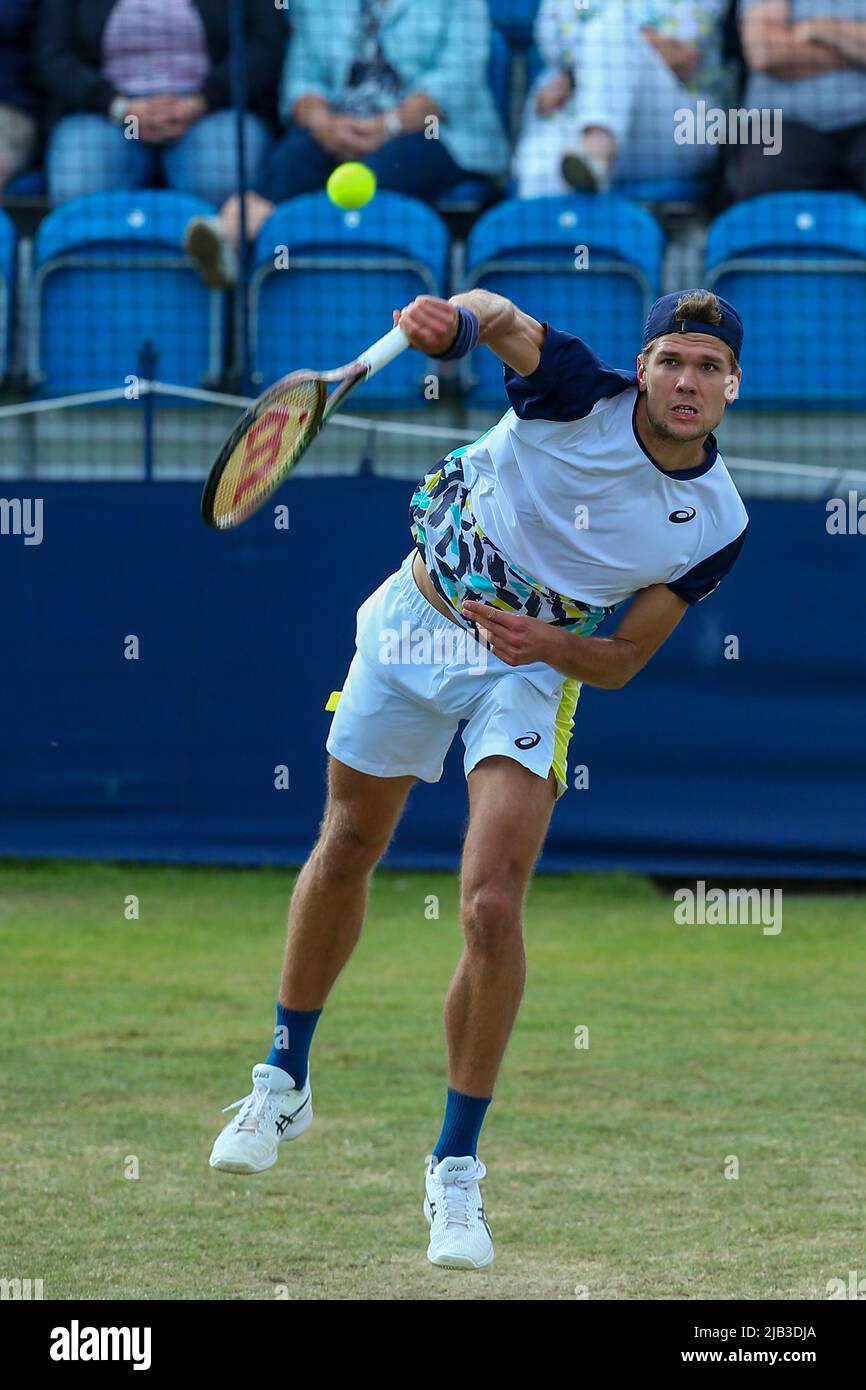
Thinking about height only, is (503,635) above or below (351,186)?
below

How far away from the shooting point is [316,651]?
10109mm

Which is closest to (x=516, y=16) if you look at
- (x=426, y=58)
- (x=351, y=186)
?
(x=426, y=58)

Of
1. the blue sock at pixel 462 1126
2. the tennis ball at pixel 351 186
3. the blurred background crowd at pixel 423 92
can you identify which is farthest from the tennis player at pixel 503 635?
the blurred background crowd at pixel 423 92

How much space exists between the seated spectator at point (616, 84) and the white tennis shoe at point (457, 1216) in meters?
7.33

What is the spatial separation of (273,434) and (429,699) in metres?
0.85

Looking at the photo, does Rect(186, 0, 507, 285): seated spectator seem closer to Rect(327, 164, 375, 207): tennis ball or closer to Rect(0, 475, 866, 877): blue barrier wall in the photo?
Rect(0, 475, 866, 877): blue barrier wall

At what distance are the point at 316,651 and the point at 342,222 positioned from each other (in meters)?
2.59

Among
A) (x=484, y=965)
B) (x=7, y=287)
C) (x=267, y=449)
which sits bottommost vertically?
(x=484, y=965)

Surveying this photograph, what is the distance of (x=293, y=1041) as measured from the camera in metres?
5.26

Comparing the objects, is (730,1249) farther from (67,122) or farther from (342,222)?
(67,122)

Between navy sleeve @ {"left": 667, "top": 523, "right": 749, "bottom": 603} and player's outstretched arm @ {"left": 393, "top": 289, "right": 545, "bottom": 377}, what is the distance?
2.30ft

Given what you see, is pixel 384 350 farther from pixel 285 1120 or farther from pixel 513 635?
pixel 285 1120

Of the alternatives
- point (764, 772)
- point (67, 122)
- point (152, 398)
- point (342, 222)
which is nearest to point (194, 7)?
point (67, 122)
